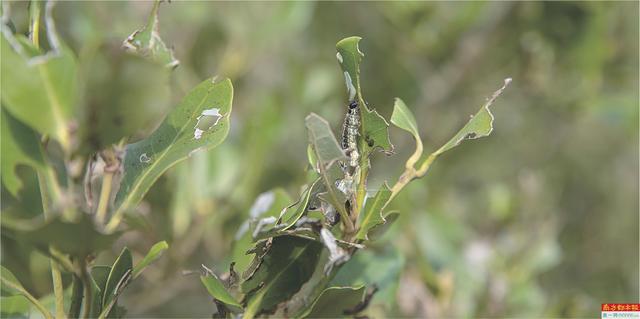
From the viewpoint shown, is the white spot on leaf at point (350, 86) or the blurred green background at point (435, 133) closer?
the white spot on leaf at point (350, 86)

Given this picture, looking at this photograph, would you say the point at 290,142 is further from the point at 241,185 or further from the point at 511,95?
the point at 511,95

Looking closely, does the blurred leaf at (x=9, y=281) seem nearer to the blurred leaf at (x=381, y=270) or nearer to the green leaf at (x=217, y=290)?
the green leaf at (x=217, y=290)

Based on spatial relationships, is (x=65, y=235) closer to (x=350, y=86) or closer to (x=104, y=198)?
(x=104, y=198)

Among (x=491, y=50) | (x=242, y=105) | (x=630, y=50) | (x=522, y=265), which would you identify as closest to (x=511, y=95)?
(x=491, y=50)

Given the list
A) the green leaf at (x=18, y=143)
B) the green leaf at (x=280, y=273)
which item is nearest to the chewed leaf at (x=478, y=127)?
the green leaf at (x=280, y=273)

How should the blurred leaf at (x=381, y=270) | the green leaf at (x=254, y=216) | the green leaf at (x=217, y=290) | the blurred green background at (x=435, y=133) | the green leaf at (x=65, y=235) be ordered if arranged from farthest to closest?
the blurred green background at (x=435, y=133) < the blurred leaf at (x=381, y=270) < the green leaf at (x=254, y=216) < the green leaf at (x=217, y=290) < the green leaf at (x=65, y=235)

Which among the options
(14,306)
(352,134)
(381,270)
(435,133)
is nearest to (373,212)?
(352,134)
